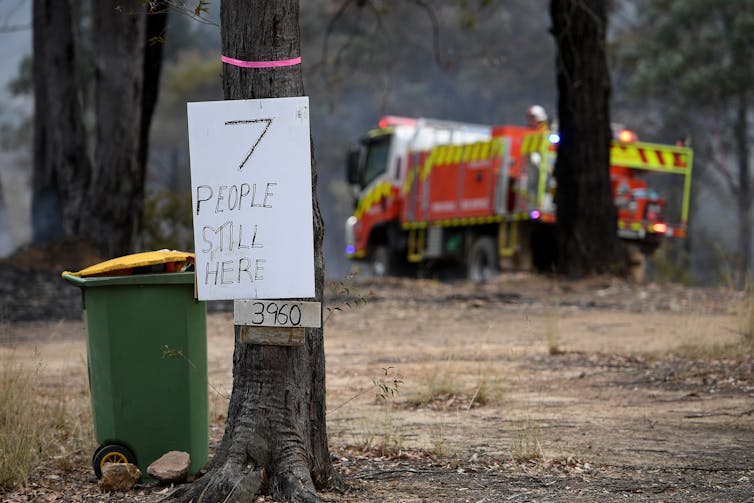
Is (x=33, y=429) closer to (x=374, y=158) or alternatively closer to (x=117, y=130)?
(x=117, y=130)

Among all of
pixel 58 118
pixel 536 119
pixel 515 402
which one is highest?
pixel 536 119

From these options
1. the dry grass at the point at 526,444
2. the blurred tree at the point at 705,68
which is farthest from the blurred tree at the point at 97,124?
the blurred tree at the point at 705,68

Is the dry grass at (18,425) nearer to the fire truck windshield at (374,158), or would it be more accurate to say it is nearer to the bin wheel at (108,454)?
the bin wheel at (108,454)

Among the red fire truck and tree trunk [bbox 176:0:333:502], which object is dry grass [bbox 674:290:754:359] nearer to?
tree trunk [bbox 176:0:333:502]

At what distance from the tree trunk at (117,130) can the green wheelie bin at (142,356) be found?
30.8 ft

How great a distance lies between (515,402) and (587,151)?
29.6ft

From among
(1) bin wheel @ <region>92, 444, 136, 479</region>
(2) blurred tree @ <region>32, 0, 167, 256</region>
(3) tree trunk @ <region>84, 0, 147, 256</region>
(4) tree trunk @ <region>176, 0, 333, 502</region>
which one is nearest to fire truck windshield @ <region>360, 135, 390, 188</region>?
(2) blurred tree @ <region>32, 0, 167, 256</region>

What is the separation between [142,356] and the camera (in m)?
4.80

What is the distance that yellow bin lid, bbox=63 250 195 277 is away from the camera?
4.78m

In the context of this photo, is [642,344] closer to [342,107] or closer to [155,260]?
[155,260]

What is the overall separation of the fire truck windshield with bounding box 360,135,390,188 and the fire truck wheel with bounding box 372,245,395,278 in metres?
1.41

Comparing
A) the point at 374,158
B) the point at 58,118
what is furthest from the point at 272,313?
the point at 374,158

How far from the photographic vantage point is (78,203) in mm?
15094

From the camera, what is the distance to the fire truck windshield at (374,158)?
75.9 feet
